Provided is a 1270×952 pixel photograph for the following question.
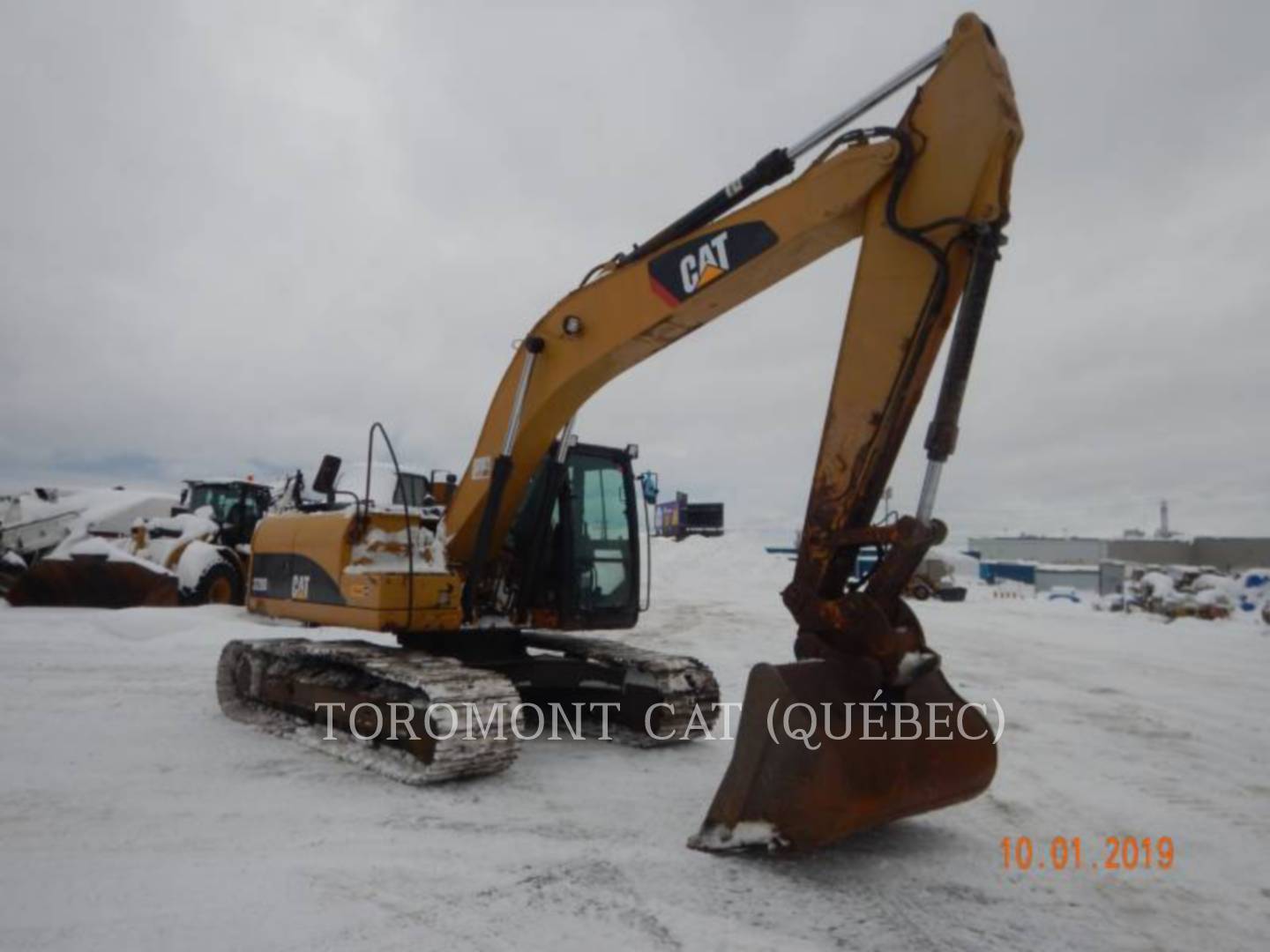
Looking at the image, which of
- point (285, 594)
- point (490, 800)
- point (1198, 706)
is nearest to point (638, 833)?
point (490, 800)

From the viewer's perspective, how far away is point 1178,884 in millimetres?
3355

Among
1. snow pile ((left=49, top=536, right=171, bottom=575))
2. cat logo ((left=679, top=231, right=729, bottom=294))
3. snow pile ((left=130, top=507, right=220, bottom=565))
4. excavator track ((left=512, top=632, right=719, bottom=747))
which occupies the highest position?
cat logo ((left=679, top=231, right=729, bottom=294))

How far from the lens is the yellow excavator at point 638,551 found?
11.3 ft

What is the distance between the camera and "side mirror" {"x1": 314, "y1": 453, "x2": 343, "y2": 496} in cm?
554


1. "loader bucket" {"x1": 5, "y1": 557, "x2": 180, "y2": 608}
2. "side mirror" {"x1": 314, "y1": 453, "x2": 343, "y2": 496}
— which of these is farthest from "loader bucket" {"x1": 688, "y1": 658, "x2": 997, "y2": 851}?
"loader bucket" {"x1": 5, "y1": 557, "x2": 180, "y2": 608}

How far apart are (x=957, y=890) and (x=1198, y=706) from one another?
568 centimetres

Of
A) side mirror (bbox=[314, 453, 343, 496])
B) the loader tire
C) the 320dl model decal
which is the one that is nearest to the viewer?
the 320dl model decal

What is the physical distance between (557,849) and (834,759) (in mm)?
1237

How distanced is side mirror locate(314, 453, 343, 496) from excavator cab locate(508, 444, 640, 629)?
1242mm

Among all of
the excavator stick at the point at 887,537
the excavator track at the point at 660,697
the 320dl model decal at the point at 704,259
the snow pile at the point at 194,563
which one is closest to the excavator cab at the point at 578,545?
the excavator track at the point at 660,697

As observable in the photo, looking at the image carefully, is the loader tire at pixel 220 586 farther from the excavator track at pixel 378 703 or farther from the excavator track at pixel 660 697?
the excavator track at pixel 660 697

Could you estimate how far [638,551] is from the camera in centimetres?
652

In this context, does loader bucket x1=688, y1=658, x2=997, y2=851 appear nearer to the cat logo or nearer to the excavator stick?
the excavator stick

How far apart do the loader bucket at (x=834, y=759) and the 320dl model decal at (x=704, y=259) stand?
198 centimetres
